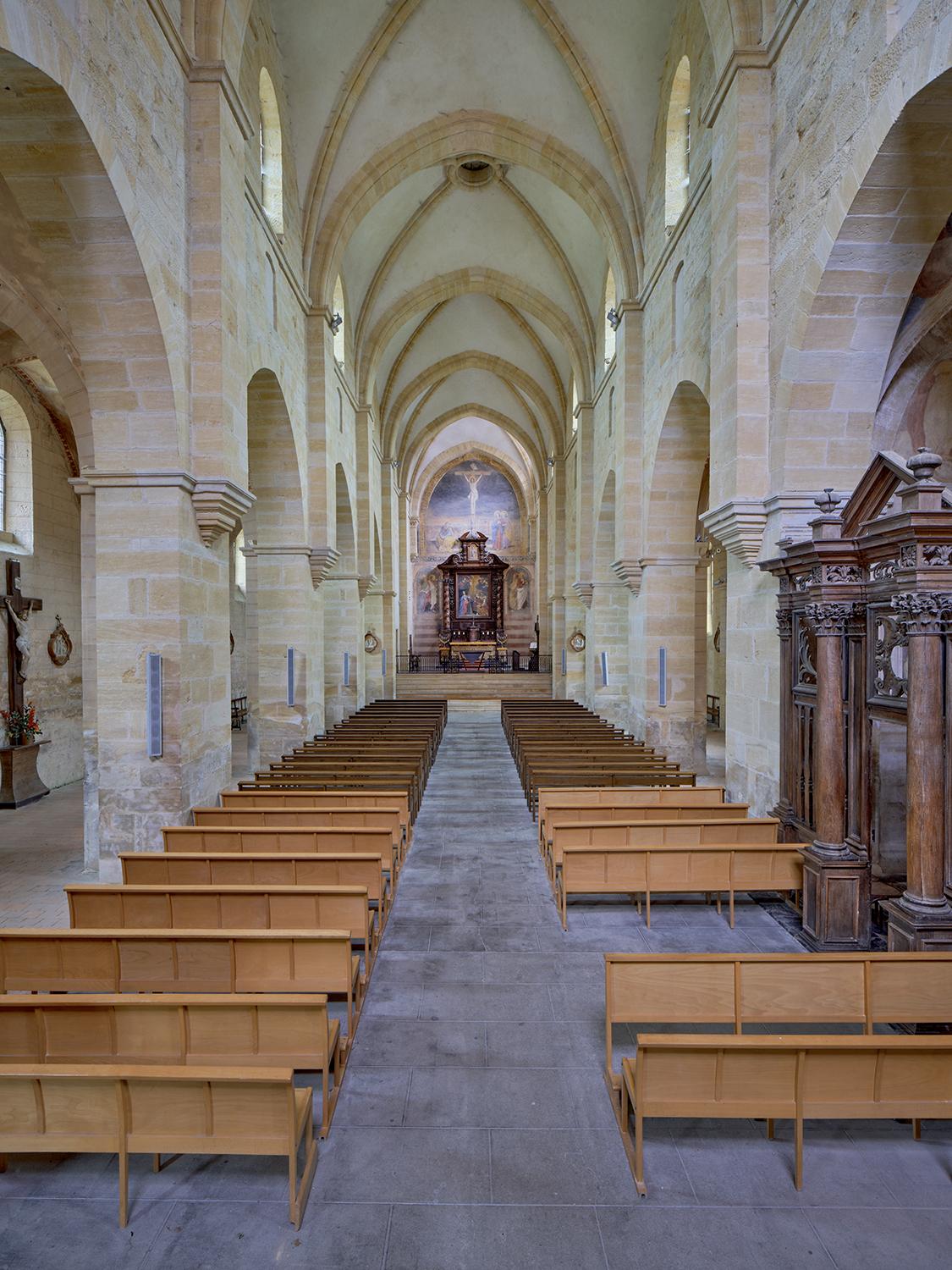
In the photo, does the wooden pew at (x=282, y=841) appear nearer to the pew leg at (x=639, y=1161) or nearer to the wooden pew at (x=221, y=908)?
the wooden pew at (x=221, y=908)

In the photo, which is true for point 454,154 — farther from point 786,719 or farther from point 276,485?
point 786,719

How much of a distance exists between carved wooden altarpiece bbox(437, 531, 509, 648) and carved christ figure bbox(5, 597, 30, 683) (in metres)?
22.4

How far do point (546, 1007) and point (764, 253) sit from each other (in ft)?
24.8

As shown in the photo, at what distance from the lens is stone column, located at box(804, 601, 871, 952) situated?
18.4ft

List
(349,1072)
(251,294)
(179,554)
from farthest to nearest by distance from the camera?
(251,294) → (179,554) → (349,1072)

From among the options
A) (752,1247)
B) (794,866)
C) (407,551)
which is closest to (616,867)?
(794,866)

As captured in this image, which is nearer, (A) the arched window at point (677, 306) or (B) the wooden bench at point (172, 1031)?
(B) the wooden bench at point (172, 1031)

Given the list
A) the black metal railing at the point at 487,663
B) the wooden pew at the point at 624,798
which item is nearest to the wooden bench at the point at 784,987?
the wooden pew at the point at 624,798

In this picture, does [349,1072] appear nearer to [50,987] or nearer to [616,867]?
[50,987]

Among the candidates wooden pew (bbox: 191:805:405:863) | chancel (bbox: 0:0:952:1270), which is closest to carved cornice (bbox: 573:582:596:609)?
chancel (bbox: 0:0:952:1270)

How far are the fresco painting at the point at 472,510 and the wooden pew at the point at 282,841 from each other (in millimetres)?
30853

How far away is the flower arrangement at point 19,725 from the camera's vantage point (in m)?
12.1

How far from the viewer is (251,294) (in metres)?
10.1

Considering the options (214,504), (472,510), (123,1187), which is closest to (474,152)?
(214,504)
